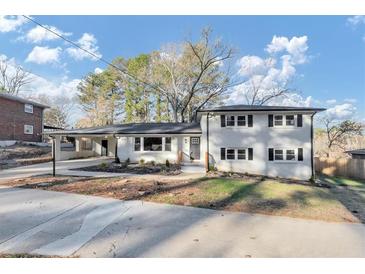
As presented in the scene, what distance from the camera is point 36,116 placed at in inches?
1117

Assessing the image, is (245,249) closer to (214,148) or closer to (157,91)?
(214,148)

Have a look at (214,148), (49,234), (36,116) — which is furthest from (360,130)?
(36,116)

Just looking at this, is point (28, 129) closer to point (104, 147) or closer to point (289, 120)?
point (104, 147)

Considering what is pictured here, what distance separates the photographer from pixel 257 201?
7.98m

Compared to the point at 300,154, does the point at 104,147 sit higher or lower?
higher

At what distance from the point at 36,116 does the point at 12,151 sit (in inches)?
324

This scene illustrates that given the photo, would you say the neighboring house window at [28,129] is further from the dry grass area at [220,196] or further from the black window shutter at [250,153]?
the black window shutter at [250,153]

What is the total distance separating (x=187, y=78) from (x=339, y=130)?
17718 millimetres

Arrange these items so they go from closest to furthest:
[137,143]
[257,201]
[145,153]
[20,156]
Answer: [257,201] < [145,153] < [137,143] < [20,156]

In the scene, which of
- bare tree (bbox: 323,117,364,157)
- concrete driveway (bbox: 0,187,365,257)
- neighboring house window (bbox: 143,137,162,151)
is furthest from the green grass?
bare tree (bbox: 323,117,364,157)

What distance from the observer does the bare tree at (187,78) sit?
29.8m

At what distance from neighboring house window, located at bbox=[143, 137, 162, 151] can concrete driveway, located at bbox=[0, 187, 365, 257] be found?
1181 centimetres

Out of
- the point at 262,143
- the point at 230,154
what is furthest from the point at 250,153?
the point at 230,154

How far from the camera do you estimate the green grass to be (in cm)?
690
